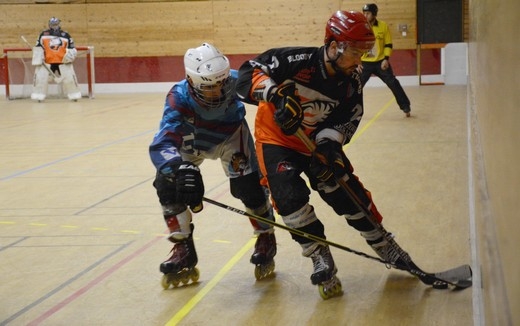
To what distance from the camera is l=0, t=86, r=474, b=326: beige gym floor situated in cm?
431

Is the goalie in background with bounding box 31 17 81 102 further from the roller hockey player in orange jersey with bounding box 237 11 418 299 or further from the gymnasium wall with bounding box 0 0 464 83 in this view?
the roller hockey player in orange jersey with bounding box 237 11 418 299

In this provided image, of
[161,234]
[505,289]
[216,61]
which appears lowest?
[161,234]

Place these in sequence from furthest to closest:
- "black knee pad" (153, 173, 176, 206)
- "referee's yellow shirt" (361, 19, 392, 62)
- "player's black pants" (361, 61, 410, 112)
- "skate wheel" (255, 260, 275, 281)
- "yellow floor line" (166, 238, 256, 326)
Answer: "referee's yellow shirt" (361, 19, 392, 62) < "player's black pants" (361, 61, 410, 112) < "skate wheel" (255, 260, 275, 281) < "black knee pad" (153, 173, 176, 206) < "yellow floor line" (166, 238, 256, 326)

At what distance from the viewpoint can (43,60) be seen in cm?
2119

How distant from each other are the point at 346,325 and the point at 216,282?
3.66 ft

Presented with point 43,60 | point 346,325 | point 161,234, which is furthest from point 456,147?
point 43,60

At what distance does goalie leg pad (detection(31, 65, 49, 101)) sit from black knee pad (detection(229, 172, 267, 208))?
56.3ft

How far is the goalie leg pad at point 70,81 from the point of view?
832 inches

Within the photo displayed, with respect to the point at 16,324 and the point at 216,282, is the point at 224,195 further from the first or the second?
the point at 16,324

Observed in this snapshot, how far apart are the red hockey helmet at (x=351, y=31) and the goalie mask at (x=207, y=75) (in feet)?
2.25

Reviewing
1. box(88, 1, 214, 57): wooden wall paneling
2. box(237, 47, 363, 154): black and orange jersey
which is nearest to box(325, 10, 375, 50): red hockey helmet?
box(237, 47, 363, 154): black and orange jersey

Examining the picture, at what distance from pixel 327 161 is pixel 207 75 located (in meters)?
0.84

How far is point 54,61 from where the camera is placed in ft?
69.0

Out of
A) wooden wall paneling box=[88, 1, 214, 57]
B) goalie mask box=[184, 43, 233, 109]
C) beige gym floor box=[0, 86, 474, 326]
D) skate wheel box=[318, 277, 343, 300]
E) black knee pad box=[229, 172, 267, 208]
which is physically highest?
→ wooden wall paneling box=[88, 1, 214, 57]
